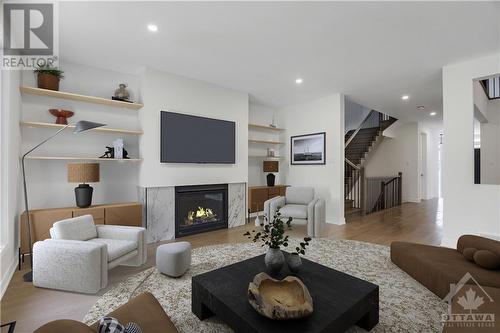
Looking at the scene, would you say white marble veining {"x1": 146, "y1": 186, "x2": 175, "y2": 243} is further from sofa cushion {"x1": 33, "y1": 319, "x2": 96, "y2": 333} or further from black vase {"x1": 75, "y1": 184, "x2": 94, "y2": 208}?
sofa cushion {"x1": 33, "y1": 319, "x2": 96, "y2": 333}

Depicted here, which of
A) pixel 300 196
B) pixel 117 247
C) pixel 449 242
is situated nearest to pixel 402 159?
pixel 449 242

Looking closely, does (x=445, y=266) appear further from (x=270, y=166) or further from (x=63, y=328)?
(x=270, y=166)

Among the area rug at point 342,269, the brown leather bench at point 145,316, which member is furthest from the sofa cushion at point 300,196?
the brown leather bench at point 145,316

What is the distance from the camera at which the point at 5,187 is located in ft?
8.66

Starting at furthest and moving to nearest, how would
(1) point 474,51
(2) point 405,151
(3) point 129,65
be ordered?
(2) point 405,151 < (3) point 129,65 < (1) point 474,51

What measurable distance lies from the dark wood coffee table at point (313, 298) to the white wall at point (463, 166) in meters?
2.94

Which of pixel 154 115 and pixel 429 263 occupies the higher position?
pixel 154 115

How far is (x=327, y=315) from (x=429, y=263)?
1493 mm

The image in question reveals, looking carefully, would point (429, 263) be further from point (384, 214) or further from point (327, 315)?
point (384, 214)

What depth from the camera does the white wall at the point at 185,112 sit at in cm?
397

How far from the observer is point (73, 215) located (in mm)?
3242

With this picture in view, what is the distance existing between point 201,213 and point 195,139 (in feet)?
4.62

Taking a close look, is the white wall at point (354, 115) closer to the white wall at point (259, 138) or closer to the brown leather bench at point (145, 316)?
the white wall at point (259, 138)

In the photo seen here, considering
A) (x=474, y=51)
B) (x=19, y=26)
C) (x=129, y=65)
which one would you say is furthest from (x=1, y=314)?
(x=474, y=51)
